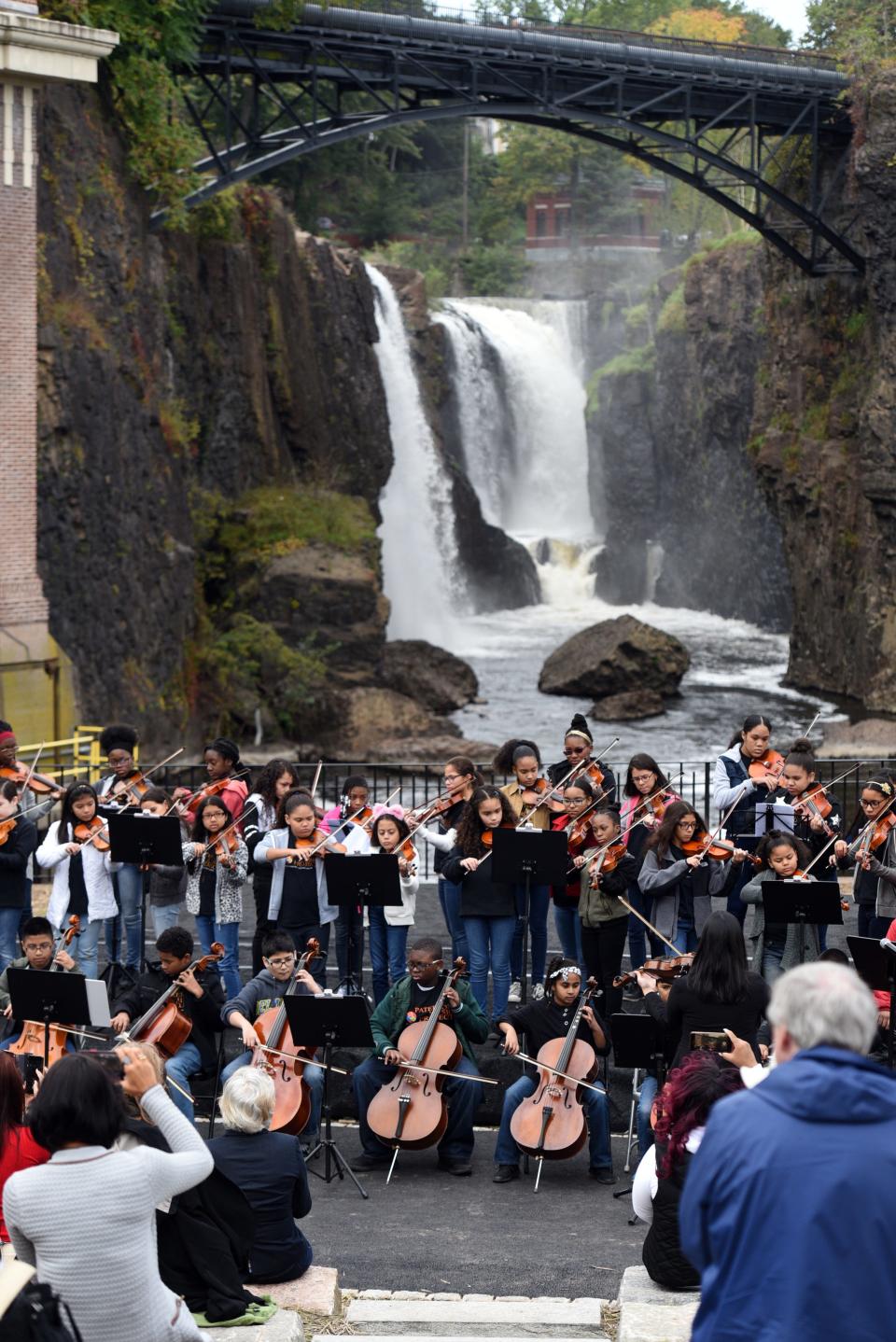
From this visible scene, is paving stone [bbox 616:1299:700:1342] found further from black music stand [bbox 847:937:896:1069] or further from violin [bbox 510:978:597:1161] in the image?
black music stand [bbox 847:937:896:1069]

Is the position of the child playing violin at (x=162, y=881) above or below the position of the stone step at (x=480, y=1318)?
above

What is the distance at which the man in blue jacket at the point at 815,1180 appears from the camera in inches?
143

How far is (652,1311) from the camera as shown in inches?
239

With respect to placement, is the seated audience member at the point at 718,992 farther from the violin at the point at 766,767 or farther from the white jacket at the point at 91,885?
the white jacket at the point at 91,885

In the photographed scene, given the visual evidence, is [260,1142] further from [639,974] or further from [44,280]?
[44,280]

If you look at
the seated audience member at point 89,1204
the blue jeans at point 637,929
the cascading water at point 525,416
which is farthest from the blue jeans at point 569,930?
the cascading water at point 525,416

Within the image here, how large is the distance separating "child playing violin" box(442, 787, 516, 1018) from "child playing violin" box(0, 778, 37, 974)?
9.44ft

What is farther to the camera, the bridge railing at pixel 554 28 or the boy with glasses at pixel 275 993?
the bridge railing at pixel 554 28

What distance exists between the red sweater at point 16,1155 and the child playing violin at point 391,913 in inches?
179

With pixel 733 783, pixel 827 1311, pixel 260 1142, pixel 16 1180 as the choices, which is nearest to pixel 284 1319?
pixel 260 1142

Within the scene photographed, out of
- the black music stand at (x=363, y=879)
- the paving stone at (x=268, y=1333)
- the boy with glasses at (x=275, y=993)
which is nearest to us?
the paving stone at (x=268, y=1333)

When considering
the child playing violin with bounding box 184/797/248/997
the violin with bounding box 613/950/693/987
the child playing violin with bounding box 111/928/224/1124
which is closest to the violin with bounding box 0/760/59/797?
the child playing violin with bounding box 184/797/248/997

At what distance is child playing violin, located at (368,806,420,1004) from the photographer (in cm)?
1130

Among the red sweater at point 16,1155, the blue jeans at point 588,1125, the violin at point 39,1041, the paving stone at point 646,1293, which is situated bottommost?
the blue jeans at point 588,1125
